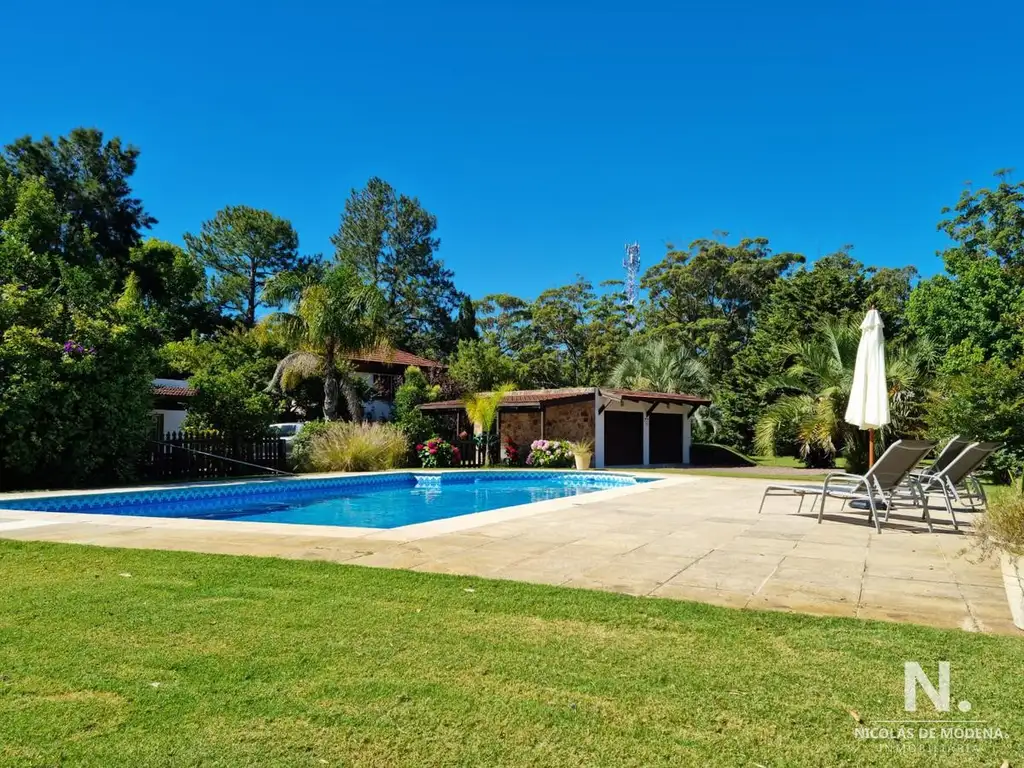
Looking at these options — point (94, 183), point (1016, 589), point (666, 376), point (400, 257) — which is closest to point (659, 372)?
point (666, 376)

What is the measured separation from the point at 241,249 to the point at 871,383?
42.1 m

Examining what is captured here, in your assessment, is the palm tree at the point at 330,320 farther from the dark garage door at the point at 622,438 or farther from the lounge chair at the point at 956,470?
the lounge chair at the point at 956,470

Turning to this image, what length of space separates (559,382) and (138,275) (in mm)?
22219

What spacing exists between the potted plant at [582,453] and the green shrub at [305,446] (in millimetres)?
7775

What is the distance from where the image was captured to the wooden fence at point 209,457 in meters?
16.5

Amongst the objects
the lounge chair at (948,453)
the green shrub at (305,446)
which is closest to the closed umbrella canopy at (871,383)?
the lounge chair at (948,453)

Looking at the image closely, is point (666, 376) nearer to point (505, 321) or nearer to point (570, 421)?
point (570, 421)

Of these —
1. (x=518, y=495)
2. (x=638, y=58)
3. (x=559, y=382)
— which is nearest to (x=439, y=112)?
(x=638, y=58)

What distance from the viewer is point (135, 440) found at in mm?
15320

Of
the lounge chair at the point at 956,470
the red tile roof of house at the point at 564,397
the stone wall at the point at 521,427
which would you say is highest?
the red tile roof of house at the point at 564,397

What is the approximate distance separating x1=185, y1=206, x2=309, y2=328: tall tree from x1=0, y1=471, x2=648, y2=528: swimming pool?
29601mm

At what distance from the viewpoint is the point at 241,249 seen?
44.3 m

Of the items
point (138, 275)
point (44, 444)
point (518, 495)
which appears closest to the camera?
point (44, 444)

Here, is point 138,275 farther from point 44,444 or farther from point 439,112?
point 44,444
